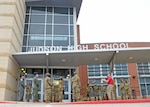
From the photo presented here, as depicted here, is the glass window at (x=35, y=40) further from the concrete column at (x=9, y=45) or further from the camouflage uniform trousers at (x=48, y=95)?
the camouflage uniform trousers at (x=48, y=95)

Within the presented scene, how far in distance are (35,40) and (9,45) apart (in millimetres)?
4208

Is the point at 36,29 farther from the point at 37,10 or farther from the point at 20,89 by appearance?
the point at 20,89

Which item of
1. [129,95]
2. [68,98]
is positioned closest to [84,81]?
[68,98]

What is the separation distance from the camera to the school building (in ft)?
44.8

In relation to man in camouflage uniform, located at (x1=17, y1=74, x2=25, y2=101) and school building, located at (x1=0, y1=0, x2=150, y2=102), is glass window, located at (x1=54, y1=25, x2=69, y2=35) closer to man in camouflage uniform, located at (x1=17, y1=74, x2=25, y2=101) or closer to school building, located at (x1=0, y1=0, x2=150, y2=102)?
school building, located at (x1=0, y1=0, x2=150, y2=102)

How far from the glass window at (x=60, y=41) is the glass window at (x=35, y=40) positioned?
106cm

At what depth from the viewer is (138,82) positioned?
21.9m

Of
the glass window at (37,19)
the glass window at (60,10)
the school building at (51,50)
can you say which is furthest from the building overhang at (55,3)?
the glass window at (37,19)

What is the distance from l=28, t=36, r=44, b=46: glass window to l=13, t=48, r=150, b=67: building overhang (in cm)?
194

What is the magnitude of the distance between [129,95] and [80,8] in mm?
9759

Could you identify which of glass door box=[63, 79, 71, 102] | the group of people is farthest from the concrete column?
glass door box=[63, 79, 71, 102]

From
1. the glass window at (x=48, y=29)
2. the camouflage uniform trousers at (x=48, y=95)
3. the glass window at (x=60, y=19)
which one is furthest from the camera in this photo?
the glass window at (x=60, y=19)

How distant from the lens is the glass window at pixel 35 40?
17.2 metres

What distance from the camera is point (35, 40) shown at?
17.4 metres
